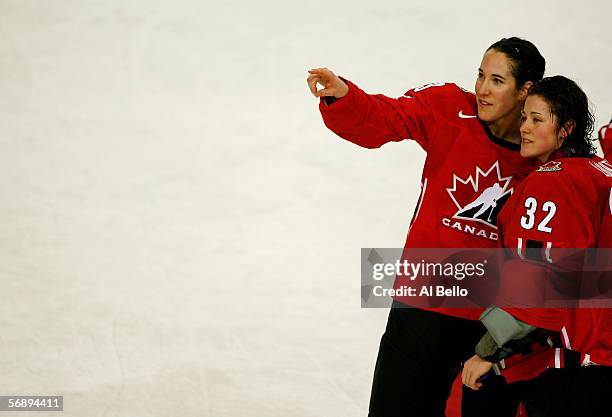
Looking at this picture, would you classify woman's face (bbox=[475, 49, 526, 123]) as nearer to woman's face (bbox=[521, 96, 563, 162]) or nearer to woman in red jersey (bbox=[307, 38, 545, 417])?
woman in red jersey (bbox=[307, 38, 545, 417])

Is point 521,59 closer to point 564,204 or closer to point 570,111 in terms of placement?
point 570,111

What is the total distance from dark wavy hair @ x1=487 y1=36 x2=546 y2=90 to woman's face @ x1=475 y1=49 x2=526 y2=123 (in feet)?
0.03

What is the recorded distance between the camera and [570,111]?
6.54ft

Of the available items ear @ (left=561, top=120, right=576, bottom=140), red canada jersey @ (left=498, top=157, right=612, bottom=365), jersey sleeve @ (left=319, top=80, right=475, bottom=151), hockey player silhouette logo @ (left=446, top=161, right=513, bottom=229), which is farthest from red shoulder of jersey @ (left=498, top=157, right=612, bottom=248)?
jersey sleeve @ (left=319, top=80, right=475, bottom=151)

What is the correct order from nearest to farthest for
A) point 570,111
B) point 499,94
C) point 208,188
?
1. point 570,111
2. point 499,94
3. point 208,188

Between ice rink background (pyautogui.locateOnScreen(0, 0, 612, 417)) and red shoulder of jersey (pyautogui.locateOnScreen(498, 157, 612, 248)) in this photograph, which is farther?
ice rink background (pyautogui.locateOnScreen(0, 0, 612, 417))

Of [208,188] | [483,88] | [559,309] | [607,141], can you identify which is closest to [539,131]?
[607,141]

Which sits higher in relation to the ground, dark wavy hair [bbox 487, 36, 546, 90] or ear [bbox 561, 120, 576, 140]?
dark wavy hair [bbox 487, 36, 546, 90]

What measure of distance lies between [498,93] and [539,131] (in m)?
0.24

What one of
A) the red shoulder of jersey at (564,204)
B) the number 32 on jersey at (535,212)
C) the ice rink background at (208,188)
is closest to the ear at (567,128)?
the red shoulder of jersey at (564,204)

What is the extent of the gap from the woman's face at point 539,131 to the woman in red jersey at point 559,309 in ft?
0.22

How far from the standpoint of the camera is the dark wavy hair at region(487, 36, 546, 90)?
2.23m

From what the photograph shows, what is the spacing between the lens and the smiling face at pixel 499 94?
87.4 inches

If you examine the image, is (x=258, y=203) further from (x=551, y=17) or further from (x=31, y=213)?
(x=551, y=17)
